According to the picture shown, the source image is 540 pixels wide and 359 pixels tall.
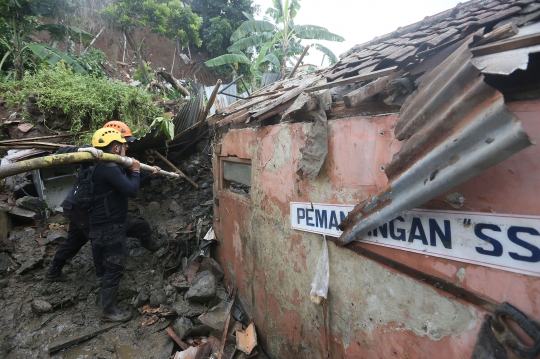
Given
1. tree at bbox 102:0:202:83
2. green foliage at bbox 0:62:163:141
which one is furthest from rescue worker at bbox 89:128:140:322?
tree at bbox 102:0:202:83

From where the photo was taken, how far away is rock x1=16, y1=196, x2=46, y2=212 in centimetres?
506

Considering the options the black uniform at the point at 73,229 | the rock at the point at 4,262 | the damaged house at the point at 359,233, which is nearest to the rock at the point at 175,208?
the damaged house at the point at 359,233

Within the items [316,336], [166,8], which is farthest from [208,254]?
[166,8]

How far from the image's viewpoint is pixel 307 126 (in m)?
2.59

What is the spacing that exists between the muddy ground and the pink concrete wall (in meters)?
1.68

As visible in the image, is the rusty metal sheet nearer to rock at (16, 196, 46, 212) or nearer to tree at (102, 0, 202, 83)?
rock at (16, 196, 46, 212)

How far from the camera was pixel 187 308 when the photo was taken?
4.27 meters

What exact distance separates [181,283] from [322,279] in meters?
3.12

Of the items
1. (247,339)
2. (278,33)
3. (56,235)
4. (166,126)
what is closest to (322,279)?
(247,339)

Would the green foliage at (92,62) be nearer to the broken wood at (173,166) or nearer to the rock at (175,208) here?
the broken wood at (173,166)

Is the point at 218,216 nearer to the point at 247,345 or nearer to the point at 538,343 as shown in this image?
the point at 247,345

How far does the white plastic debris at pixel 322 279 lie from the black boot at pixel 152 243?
3.61 m

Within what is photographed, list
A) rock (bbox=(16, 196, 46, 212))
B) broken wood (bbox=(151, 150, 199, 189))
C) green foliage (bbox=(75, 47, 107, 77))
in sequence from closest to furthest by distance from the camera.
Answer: rock (bbox=(16, 196, 46, 212))
broken wood (bbox=(151, 150, 199, 189))
green foliage (bbox=(75, 47, 107, 77))

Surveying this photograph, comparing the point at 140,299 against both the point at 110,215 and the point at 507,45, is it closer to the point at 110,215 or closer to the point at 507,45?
the point at 110,215
